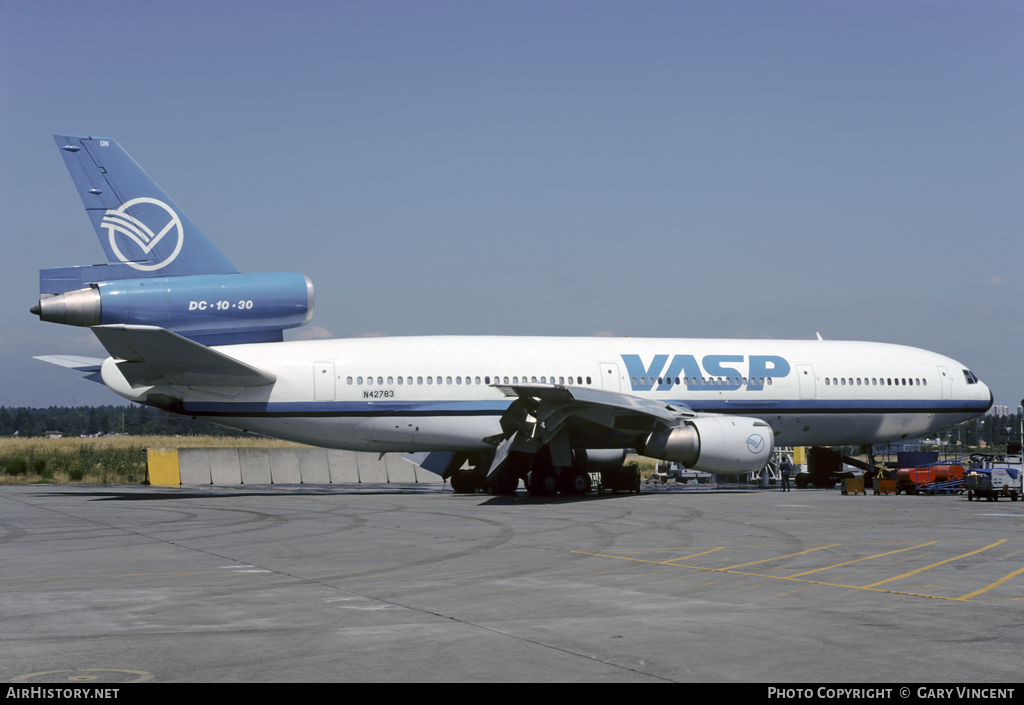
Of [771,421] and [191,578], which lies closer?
[191,578]

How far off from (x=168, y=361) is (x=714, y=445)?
566 inches

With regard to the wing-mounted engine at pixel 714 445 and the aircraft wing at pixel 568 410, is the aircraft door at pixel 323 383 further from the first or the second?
the wing-mounted engine at pixel 714 445

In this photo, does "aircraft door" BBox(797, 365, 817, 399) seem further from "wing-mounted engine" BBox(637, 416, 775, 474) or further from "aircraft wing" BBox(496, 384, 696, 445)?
"aircraft wing" BBox(496, 384, 696, 445)

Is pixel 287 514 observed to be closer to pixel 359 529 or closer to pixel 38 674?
pixel 359 529

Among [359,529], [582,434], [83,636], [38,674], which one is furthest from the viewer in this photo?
[582,434]

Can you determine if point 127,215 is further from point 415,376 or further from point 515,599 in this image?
point 515,599

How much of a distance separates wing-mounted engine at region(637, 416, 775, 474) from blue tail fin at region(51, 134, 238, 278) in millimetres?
13450

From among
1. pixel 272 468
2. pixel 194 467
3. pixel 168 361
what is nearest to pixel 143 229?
pixel 168 361

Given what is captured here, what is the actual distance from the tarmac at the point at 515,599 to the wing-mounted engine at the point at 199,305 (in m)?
6.08

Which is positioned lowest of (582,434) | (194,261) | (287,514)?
(287,514)

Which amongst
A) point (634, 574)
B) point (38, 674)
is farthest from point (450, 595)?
point (38, 674)

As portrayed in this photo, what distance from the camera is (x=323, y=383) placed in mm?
25656

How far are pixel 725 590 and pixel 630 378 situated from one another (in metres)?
18.5

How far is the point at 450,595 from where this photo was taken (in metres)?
9.63
